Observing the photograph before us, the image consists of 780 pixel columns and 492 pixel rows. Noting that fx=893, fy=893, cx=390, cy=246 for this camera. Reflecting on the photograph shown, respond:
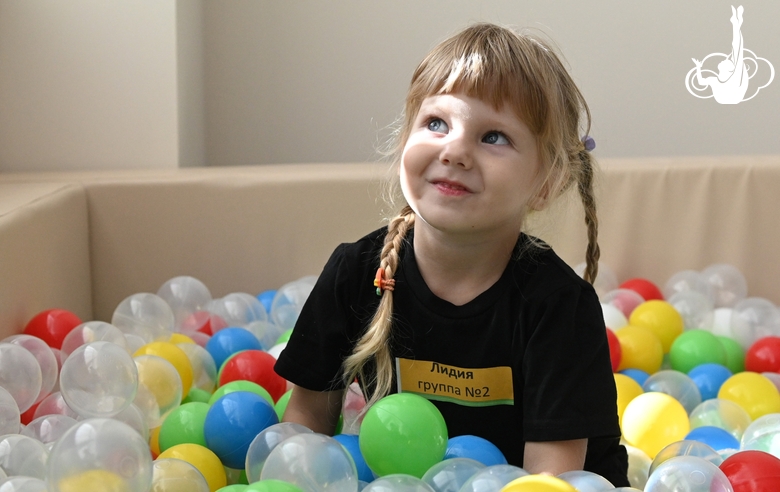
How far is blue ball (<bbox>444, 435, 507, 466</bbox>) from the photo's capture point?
3.33 feet

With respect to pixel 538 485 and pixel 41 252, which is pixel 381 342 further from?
pixel 41 252

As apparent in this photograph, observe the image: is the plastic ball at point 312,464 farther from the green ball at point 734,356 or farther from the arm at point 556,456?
the green ball at point 734,356

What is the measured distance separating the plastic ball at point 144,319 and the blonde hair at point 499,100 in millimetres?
528

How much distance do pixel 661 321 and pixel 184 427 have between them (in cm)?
93

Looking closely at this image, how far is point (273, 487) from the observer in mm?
878

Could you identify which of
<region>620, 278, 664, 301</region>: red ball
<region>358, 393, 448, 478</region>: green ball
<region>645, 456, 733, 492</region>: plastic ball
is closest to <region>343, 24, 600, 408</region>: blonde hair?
<region>358, 393, 448, 478</region>: green ball

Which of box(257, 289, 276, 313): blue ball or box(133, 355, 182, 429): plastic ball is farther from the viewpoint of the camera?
box(257, 289, 276, 313): blue ball

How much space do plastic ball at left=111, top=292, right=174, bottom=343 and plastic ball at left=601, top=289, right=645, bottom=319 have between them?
851 millimetres

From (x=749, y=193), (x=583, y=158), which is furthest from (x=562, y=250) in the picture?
(x=583, y=158)

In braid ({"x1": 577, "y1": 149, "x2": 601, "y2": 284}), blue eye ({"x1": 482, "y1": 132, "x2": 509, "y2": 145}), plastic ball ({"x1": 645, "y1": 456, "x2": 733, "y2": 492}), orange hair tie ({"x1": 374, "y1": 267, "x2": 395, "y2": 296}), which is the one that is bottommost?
plastic ball ({"x1": 645, "y1": 456, "x2": 733, "y2": 492})

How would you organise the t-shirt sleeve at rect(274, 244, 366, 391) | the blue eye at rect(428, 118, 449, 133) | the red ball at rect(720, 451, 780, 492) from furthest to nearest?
the t-shirt sleeve at rect(274, 244, 366, 391)
the blue eye at rect(428, 118, 449, 133)
the red ball at rect(720, 451, 780, 492)

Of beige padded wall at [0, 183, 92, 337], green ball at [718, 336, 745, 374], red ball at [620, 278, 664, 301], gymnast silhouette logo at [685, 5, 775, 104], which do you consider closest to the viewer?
beige padded wall at [0, 183, 92, 337]

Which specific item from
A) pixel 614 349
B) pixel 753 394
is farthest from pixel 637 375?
pixel 753 394

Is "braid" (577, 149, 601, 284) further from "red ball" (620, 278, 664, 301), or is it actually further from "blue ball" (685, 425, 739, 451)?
"red ball" (620, 278, 664, 301)
